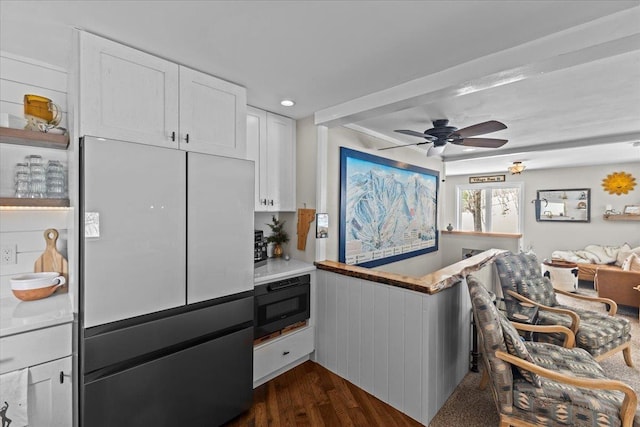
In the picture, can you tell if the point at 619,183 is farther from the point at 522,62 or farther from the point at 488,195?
the point at 522,62

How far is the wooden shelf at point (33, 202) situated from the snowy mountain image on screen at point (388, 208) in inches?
93.7

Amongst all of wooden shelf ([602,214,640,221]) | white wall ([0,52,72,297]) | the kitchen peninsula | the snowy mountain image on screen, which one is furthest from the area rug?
wooden shelf ([602,214,640,221])

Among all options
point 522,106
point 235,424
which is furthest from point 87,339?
point 522,106

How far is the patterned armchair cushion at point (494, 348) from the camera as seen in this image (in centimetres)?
169

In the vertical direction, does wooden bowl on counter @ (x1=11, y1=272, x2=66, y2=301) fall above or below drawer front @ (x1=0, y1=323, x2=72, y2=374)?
above

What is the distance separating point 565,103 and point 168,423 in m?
3.99

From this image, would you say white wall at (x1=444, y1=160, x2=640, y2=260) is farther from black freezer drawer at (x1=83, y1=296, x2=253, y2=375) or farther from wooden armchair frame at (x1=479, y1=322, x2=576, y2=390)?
black freezer drawer at (x1=83, y1=296, x2=253, y2=375)

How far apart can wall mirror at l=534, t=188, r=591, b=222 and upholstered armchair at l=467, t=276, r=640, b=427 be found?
227 inches

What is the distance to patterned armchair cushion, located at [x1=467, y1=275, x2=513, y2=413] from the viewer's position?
1.69 m

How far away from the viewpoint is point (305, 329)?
8.79ft

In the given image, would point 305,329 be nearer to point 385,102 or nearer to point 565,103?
point 385,102

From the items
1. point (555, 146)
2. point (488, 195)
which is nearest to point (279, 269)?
point (555, 146)

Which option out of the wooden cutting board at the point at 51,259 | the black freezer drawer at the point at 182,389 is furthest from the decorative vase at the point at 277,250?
the wooden cutting board at the point at 51,259

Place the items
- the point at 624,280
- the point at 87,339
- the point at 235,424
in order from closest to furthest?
the point at 87,339
the point at 235,424
the point at 624,280
